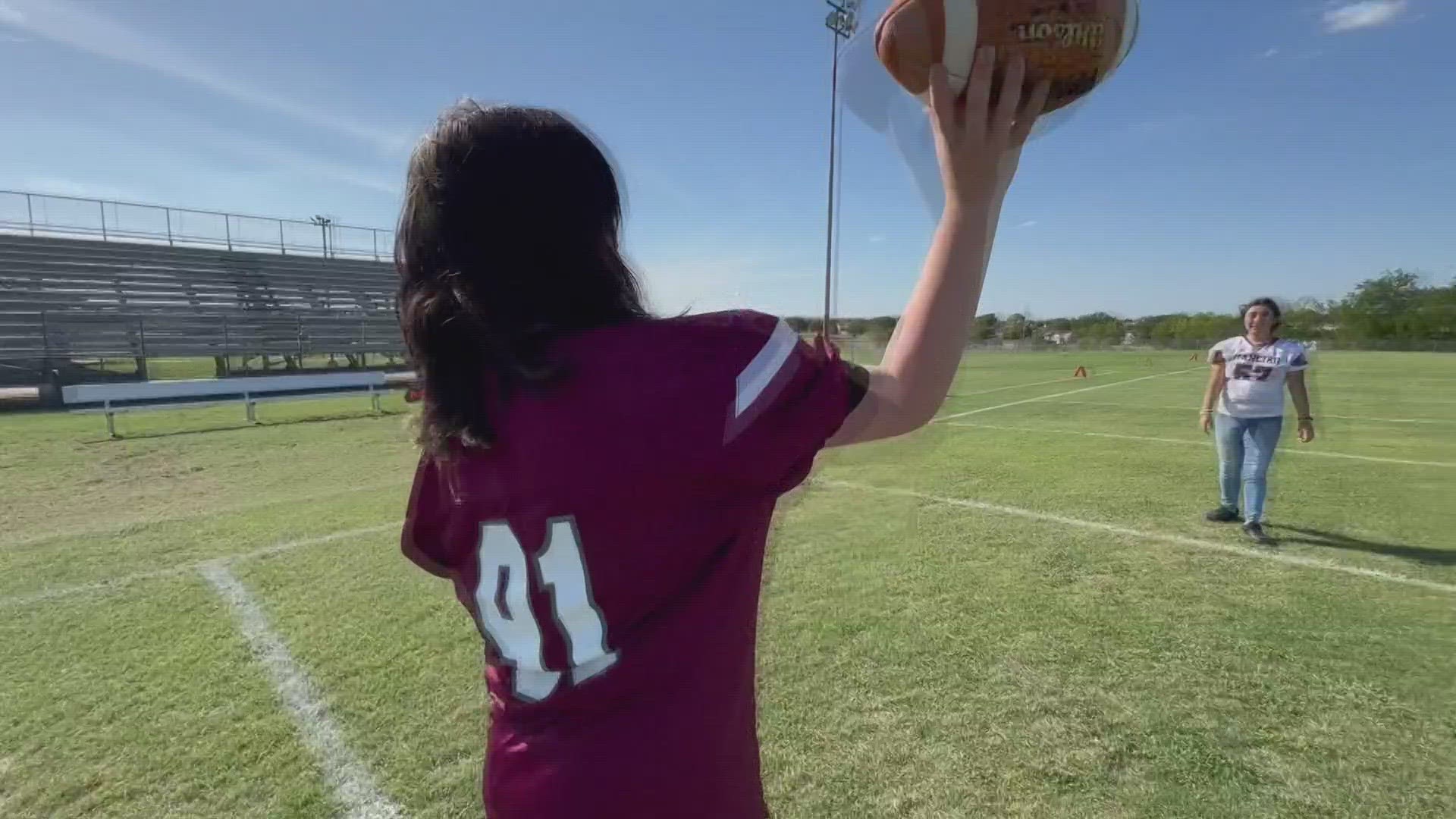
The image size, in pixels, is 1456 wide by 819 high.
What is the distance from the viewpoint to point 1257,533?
591 centimetres

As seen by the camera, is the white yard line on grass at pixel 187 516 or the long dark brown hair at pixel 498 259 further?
the white yard line on grass at pixel 187 516

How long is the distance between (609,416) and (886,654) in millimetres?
3313

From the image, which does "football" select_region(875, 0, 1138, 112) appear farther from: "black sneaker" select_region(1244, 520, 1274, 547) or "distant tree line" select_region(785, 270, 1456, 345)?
"distant tree line" select_region(785, 270, 1456, 345)

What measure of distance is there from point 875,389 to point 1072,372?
96.5 feet

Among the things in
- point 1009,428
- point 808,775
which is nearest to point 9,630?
point 808,775

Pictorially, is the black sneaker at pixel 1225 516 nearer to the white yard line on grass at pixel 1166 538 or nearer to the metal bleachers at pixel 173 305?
the white yard line on grass at pixel 1166 538

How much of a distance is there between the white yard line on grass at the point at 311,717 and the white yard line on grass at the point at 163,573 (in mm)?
718

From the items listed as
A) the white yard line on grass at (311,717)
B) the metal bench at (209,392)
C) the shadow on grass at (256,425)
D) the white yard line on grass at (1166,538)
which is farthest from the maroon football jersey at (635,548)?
the shadow on grass at (256,425)

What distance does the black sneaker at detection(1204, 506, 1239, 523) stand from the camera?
6375 millimetres

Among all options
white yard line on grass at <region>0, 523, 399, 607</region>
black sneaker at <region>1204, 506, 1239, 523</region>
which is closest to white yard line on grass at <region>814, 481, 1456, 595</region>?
black sneaker at <region>1204, 506, 1239, 523</region>

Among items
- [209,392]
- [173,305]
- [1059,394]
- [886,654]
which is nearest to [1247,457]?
[886,654]

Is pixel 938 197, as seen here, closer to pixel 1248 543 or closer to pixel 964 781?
pixel 964 781

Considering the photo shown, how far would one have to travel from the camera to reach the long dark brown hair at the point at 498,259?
96 cm

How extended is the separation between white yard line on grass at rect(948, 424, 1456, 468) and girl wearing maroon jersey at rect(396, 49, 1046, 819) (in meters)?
10.9
